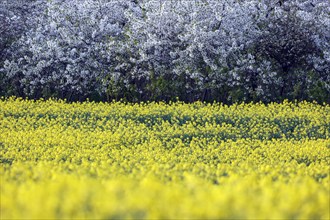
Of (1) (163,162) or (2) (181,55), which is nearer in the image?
(1) (163,162)

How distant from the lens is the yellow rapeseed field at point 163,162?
13.4ft

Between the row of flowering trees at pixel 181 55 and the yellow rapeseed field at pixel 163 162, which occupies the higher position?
the row of flowering trees at pixel 181 55

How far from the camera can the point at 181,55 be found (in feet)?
59.4

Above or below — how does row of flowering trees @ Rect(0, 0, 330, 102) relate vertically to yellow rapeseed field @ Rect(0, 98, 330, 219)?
above

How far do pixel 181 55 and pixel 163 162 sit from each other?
9.58 metres

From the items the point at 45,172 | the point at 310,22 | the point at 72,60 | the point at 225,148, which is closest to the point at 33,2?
the point at 72,60

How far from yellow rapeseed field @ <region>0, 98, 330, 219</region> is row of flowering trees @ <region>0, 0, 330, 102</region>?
1477 millimetres

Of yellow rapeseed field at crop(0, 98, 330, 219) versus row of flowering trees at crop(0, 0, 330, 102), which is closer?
yellow rapeseed field at crop(0, 98, 330, 219)

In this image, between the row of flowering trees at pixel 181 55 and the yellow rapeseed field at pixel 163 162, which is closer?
the yellow rapeseed field at pixel 163 162

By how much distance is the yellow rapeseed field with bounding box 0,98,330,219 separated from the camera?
→ 13.4 ft

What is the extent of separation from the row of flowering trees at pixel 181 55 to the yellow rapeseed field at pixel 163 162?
1477 millimetres

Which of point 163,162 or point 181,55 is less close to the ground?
point 181,55

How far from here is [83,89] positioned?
19.0m

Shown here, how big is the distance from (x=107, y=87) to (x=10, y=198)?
1419 cm
